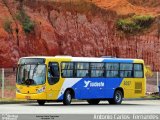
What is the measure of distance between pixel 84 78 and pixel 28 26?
24358mm

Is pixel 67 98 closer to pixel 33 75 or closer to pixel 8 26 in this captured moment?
pixel 33 75

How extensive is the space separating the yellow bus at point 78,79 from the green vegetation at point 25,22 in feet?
72.5

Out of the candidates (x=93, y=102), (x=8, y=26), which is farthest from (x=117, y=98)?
(x=8, y=26)

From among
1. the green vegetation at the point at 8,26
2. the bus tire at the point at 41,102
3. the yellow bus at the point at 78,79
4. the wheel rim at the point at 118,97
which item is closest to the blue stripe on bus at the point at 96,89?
the yellow bus at the point at 78,79

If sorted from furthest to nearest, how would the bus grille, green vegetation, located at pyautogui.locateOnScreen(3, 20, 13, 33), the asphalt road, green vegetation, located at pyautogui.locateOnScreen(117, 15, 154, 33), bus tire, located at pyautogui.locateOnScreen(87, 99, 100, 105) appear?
green vegetation, located at pyautogui.locateOnScreen(117, 15, 154, 33)
green vegetation, located at pyautogui.locateOnScreen(3, 20, 13, 33)
the bus grille
bus tire, located at pyautogui.locateOnScreen(87, 99, 100, 105)
the asphalt road

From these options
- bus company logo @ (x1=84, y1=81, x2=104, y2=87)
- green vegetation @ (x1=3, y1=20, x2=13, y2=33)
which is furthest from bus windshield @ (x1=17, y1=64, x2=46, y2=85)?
green vegetation @ (x1=3, y1=20, x2=13, y2=33)

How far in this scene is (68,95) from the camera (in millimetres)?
41156

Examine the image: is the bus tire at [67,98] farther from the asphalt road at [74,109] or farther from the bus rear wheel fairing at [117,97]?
the bus rear wheel fairing at [117,97]

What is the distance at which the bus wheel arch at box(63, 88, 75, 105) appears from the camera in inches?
1604

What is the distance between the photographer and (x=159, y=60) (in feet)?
241

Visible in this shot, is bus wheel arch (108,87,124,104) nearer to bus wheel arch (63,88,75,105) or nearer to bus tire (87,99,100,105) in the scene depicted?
bus tire (87,99,100,105)

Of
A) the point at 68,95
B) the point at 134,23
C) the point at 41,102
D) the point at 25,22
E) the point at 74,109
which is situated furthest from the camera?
the point at 134,23

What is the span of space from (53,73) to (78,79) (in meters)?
1.97

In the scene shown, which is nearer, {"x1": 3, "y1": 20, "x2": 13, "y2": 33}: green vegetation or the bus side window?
the bus side window
